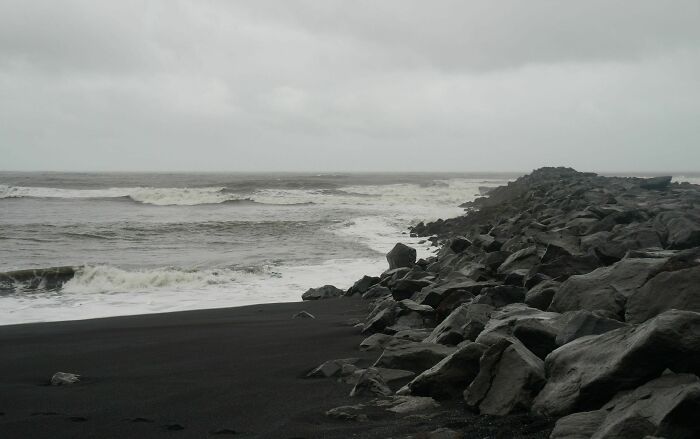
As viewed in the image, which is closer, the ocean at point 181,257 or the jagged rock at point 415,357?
the jagged rock at point 415,357

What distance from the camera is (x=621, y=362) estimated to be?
2.32 metres

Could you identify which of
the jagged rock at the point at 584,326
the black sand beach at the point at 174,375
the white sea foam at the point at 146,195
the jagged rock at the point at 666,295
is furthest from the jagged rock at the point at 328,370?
the white sea foam at the point at 146,195

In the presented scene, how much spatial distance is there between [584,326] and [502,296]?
168cm

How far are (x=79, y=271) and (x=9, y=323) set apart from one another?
300 cm

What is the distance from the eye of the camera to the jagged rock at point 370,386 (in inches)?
130

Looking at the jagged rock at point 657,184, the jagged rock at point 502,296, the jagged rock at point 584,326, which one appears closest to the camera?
the jagged rock at point 584,326

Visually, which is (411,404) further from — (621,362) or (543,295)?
(543,295)

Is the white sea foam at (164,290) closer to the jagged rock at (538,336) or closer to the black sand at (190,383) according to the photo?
the black sand at (190,383)

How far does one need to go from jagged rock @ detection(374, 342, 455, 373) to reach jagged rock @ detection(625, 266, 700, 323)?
1.21 metres

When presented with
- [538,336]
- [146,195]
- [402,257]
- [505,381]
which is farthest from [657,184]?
[146,195]

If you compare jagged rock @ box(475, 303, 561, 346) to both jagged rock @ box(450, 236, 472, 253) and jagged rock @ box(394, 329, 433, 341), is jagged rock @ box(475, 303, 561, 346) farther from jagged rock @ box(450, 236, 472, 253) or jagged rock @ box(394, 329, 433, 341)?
jagged rock @ box(450, 236, 472, 253)

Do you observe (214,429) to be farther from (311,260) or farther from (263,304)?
(311,260)

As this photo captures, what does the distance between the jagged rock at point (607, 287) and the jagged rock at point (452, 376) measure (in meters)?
1.03

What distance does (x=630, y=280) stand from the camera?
3.74 meters
